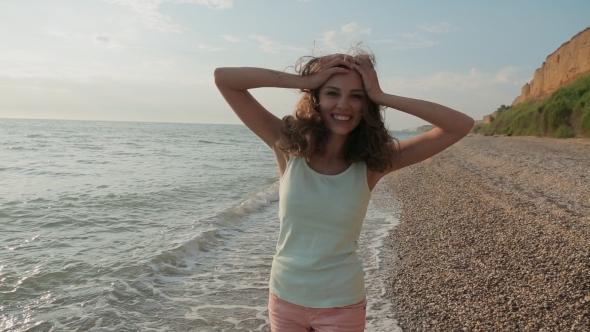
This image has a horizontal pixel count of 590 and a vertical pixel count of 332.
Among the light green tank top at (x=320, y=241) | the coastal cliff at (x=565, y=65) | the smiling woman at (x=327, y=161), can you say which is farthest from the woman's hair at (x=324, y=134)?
the coastal cliff at (x=565, y=65)

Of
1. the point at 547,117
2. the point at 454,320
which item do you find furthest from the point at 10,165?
the point at 547,117

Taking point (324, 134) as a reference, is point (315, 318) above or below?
below

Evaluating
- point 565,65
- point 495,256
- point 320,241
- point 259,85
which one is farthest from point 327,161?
point 565,65

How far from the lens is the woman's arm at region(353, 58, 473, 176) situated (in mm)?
2373

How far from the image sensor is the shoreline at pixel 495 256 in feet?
15.9

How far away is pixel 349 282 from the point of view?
221cm

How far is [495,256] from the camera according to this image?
6.70 metres

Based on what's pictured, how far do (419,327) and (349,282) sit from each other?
3.00 m

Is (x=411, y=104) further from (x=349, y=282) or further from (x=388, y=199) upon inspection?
(x=388, y=199)

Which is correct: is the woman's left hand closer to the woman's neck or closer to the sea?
the woman's neck

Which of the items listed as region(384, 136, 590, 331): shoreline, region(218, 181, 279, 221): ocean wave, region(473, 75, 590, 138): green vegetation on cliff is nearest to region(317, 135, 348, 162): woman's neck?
region(384, 136, 590, 331): shoreline

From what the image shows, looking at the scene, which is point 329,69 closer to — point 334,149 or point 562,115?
point 334,149

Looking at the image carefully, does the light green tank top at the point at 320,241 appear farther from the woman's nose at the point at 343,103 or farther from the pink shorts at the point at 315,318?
the woman's nose at the point at 343,103

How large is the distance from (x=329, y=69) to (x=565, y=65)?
137ft
